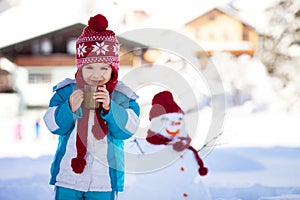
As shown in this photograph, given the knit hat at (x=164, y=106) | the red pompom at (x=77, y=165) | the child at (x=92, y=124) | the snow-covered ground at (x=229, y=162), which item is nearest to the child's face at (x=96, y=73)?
the child at (x=92, y=124)

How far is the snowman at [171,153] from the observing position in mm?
1406

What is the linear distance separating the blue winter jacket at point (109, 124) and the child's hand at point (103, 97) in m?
0.01

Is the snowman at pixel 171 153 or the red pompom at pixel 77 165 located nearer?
the red pompom at pixel 77 165

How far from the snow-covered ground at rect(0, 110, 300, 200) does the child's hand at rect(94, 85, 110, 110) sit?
76 centimetres

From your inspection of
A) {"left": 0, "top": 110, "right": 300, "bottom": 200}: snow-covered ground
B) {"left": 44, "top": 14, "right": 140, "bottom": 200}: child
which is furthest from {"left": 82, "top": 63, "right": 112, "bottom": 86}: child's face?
{"left": 0, "top": 110, "right": 300, "bottom": 200}: snow-covered ground

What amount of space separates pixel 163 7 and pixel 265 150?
1.75 metres

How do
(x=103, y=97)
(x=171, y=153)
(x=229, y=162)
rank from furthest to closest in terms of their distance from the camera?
1. (x=229, y=162)
2. (x=171, y=153)
3. (x=103, y=97)

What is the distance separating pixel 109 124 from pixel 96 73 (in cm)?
13

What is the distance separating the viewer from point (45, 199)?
1604 millimetres

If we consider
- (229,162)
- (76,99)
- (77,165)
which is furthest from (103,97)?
(229,162)

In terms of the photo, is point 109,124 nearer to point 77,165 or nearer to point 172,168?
point 77,165

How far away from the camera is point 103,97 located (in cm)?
99

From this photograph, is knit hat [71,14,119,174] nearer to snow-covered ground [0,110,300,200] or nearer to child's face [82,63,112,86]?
child's face [82,63,112,86]

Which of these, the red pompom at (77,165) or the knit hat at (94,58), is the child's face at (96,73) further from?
the red pompom at (77,165)
